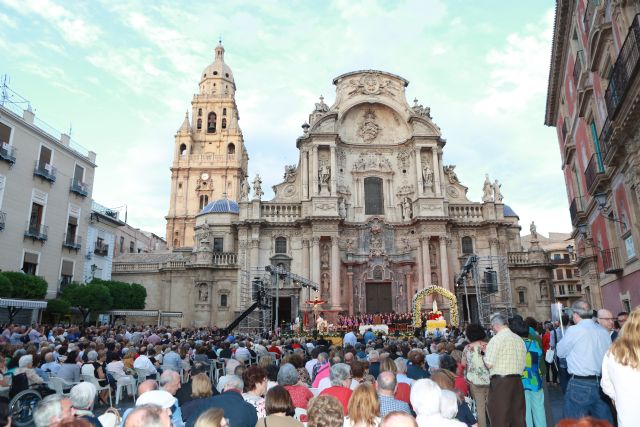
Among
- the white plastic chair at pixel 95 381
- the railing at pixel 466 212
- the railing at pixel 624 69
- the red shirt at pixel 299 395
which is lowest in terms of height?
the white plastic chair at pixel 95 381

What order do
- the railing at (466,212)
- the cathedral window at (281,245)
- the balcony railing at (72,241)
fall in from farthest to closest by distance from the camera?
the railing at (466,212) < the cathedral window at (281,245) < the balcony railing at (72,241)

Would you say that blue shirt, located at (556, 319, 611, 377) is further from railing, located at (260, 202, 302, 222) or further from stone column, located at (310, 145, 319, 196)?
railing, located at (260, 202, 302, 222)

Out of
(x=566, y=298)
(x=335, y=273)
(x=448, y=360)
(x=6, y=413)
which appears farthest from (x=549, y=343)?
(x=566, y=298)

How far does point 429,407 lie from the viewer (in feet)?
14.5

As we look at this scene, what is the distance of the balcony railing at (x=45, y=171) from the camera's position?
26750 mm

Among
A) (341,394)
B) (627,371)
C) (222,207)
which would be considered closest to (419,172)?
(222,207)

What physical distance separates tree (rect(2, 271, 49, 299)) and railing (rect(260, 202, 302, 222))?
51.4ft

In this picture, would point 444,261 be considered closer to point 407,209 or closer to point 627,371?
point 407,209

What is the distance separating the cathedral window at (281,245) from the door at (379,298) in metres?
7.01

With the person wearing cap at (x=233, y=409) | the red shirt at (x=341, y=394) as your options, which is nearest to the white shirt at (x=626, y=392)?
the red shirt at (x=341, y=394)

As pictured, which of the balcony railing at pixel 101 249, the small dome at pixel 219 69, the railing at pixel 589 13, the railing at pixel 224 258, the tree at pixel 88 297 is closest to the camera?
the railing at pixel 589 13

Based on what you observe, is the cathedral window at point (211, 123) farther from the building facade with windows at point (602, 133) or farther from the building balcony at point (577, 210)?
the building balcony at point (577, 210)

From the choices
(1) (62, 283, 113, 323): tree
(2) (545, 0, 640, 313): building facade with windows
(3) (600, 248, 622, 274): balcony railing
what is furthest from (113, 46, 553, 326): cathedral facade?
(3) (600, 248, 622, 274): balcony railing

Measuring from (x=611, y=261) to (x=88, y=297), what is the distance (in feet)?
91.9
